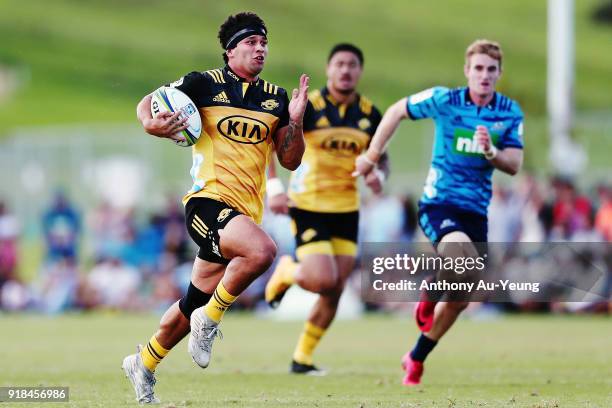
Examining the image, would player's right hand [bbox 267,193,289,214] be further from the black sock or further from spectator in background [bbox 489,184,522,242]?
spectator in background [bbox 489,184,522,242]

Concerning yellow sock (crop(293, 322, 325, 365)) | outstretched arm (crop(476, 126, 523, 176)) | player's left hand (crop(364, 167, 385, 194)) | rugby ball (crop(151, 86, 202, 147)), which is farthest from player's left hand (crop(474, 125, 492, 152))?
yellow sock (crop(293, 322, 325, 365))

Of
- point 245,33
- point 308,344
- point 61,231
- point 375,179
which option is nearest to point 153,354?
point 245,33

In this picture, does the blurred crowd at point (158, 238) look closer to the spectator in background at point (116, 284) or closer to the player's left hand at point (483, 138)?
the spectator in background at point (116, 284)

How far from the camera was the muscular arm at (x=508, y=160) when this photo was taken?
1087cm

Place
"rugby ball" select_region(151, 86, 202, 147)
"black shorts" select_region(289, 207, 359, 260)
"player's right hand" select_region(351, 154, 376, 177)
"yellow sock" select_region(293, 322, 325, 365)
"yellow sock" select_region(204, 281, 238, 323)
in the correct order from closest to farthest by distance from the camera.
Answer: "yellow sock" select_region(204, 281, 238, 323) < "rugby ball" select_region(151, 86, 202, 147) < "player's right hand" select_region(351, 154, 376, 177) < "yellow sock" select_region(293, 322, 325, 365) < "black shorts" select_region(289, 207, 359, 260)

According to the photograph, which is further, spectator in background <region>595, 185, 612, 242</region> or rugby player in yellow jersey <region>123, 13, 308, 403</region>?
spectator in background <region>595, 185, 612, 242</region>

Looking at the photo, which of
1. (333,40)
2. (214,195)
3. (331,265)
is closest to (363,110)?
(331,265)

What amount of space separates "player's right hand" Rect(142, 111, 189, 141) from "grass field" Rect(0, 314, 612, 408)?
1964mm

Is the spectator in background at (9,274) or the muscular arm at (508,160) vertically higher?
the muscular arm at (508,160)

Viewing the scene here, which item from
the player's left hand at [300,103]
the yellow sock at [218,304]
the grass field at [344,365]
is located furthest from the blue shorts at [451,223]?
the yellow sock at [218,304]

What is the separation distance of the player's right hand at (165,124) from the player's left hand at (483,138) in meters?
2.91

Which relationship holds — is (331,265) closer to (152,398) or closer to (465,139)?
(465,139)

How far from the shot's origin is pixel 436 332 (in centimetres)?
1115

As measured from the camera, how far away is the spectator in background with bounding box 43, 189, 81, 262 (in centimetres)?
2547
